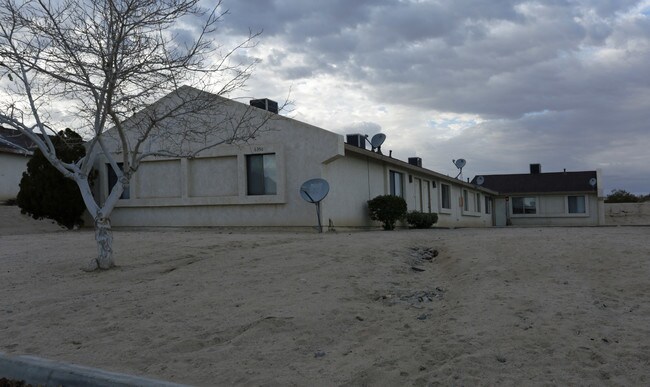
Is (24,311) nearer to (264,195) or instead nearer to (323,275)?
(323,275)

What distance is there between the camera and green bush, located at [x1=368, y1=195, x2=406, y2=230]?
20266mm

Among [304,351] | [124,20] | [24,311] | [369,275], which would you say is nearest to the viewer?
[304,351]

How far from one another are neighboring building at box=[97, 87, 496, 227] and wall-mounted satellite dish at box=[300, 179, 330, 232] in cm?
66

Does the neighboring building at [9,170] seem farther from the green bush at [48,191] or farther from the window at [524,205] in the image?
the window at [524,205]

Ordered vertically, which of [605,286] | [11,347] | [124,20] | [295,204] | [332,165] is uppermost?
[124,20]

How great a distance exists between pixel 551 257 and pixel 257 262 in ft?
15.2

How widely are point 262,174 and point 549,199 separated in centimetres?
3319

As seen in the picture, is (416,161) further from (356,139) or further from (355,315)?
(355,315)

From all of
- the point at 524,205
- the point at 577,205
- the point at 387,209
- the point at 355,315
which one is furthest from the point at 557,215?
the point at 355,315

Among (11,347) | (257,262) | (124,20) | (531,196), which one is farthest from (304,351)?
(531,196)

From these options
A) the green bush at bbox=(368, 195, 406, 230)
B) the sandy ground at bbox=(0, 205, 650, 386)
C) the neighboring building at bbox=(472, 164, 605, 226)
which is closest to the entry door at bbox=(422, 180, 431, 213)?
the green bush at bbox=(368, 195, 406, 230)

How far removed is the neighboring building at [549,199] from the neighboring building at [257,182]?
23.8 m

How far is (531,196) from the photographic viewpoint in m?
46.2

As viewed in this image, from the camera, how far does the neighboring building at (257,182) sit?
59.0 ft
